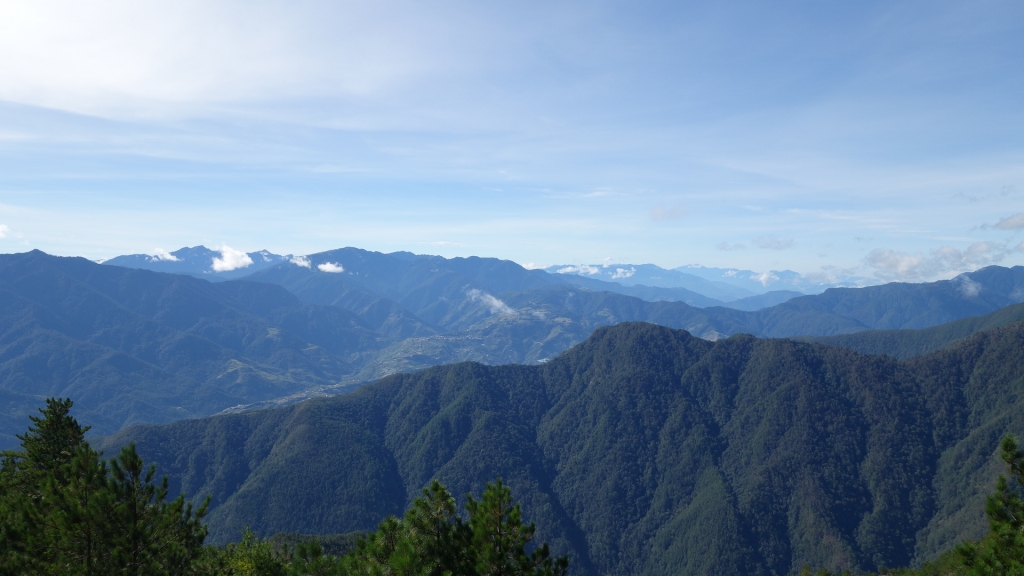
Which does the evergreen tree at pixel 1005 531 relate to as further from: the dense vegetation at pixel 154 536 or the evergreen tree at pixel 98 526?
the evergreen tree at pixel 98 526

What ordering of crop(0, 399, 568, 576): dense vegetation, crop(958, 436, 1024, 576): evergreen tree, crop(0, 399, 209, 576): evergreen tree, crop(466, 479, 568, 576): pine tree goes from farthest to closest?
crop(466, 479, 568, 576): pine tree, crop(0, 399, 209, 576): evergreen tree, crop(0, 399, 568, 576): dense vegetation, crop(958, 436, 1024, 576): evergreen tree

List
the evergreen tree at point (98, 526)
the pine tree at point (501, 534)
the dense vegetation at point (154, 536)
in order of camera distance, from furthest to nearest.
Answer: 1. the pine tree at point (501, 534)
2. the evergreen tree at point (98, 526)
3. the dense vegetation at point (154, 536)

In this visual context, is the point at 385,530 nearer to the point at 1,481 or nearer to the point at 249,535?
the point at 1,481

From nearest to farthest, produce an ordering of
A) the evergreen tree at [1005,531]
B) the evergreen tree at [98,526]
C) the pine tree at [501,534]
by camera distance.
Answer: the evergreen tree at [1005,531], the evergreen tree at [98,526], the pine tree at [501,534]

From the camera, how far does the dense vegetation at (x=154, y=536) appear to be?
25.8 metres

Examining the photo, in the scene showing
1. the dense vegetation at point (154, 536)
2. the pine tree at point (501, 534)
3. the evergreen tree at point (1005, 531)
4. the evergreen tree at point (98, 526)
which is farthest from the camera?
the pine tree at point (501, 534)

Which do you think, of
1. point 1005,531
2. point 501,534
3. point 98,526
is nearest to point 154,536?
point 98,526

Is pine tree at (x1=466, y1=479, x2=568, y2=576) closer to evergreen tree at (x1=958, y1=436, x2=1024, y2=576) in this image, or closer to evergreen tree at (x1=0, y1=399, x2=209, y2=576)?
evergreen tree at (x1=0, y1=399, x2=209, y2=576)

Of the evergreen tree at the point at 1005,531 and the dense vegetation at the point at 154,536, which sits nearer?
the evergreen tree at the point at 1005,531

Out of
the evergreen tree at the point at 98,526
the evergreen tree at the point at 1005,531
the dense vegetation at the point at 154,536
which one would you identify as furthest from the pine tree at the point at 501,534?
the evergreen tree at the point at 1005,531

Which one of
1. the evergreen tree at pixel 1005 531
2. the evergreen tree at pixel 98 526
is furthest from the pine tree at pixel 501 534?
the evergreen tree at pixel 1005 531

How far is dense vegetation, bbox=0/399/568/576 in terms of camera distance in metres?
25.8

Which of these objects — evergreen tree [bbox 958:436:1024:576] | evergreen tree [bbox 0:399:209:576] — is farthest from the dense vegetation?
evergreen tree [bbox 958:436:1024:576]

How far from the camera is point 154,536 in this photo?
93.6ft
